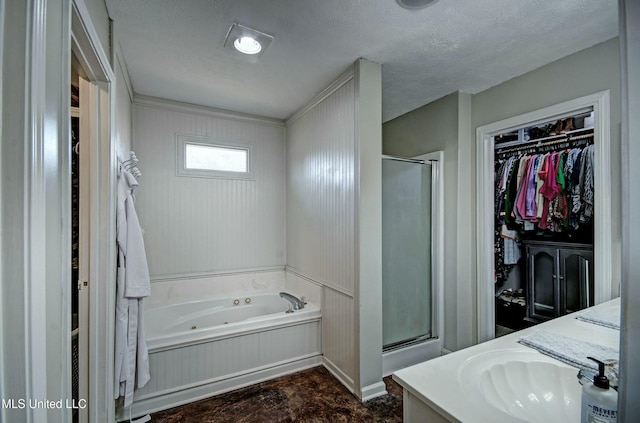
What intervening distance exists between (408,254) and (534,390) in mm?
1625

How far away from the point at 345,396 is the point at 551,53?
288 cm

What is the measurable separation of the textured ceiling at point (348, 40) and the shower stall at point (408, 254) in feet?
2.61

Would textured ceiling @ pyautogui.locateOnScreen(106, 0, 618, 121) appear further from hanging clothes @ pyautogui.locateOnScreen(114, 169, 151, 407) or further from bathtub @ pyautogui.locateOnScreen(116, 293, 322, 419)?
bathtub @ pyautogui.locateOnScreen(116, 293, 322, 419)

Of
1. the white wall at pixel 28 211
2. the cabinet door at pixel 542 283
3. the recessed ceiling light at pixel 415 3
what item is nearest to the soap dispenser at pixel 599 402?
the white wall at pixel 28 211

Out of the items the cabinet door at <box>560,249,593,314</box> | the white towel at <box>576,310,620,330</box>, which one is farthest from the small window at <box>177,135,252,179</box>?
the cabinet door at <box>560,249,593,314</box>

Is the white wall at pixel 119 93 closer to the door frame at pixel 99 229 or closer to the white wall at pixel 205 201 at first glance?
the door frame at pixel 99 229

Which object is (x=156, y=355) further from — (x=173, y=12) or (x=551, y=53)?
(x=551, y=53)

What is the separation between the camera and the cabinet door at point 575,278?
3150 mm

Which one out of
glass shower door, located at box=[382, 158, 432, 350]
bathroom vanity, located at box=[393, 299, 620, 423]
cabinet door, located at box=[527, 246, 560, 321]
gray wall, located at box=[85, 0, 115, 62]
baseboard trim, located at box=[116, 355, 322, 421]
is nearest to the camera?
bathroom vanity, located at box=[393, 299, 620, 423]

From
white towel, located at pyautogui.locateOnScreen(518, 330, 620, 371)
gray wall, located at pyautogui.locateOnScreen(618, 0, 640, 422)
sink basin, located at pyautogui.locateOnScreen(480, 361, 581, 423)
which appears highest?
gray wall, located at pyautogui.locateOnScreen(618, 0, 640, 422)

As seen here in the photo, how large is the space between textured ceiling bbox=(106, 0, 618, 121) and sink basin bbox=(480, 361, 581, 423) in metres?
1.77

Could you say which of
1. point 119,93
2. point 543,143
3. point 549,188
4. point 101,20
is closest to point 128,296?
point 119,93

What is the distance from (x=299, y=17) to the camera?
66.4 inches

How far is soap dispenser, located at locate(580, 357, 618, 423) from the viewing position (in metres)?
0.68
